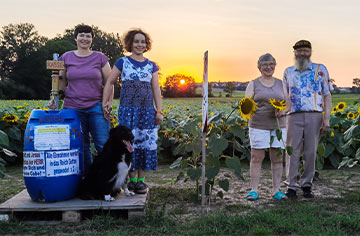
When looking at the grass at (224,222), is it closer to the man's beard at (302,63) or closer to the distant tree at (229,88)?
the man's beard at (302,63)

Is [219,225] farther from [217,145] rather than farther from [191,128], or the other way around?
[191,128]

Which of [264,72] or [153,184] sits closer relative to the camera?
[264,72]

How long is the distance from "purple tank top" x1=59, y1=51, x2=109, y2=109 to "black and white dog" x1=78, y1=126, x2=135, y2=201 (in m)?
0.59

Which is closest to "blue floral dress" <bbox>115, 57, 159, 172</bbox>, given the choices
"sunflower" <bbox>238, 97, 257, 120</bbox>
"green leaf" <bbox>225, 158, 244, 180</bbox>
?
"green leaf" <bbox>225, 158, 244, 180</bbox>

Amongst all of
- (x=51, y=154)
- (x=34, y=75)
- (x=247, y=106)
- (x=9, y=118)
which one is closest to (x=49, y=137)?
(x=51, y=154)

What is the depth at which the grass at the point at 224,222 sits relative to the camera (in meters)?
3.65

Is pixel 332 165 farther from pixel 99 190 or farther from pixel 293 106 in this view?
pixel 99 190

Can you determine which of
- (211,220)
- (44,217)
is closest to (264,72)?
(211,220)

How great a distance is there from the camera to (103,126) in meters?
4.51

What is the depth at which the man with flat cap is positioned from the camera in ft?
15.7

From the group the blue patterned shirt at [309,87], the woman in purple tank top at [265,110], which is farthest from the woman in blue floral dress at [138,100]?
the blue patterned shirt at [309,87]

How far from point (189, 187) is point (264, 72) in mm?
1942

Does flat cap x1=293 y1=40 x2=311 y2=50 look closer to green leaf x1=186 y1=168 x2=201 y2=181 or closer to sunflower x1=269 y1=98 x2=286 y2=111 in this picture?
sunflower x1=269 y1=98 x2=286 y2=111

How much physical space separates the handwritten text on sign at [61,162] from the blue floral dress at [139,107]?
694mm
